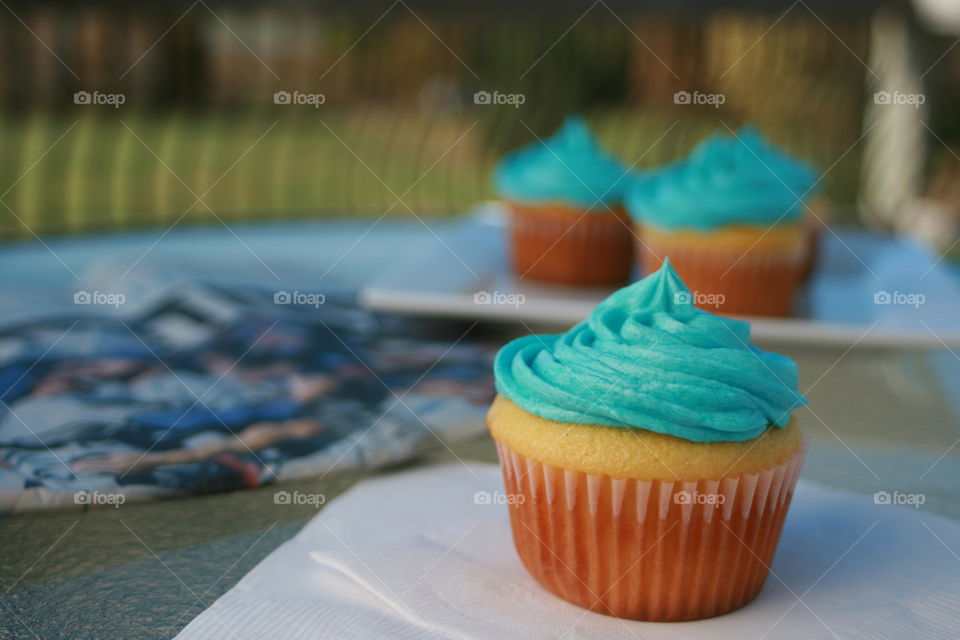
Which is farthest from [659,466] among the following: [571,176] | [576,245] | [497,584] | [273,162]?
[273,162]

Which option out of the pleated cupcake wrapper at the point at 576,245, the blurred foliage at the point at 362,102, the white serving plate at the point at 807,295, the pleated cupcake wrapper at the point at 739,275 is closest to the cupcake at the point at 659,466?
the white serving plate at the point at 807,295

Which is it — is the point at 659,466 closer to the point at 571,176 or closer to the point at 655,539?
the point at 655,539

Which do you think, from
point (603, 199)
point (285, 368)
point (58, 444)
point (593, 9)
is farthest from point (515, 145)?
point (58, 444)

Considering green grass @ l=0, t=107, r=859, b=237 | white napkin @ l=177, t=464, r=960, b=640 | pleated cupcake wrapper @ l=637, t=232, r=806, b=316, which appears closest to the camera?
white napkin @ l=177, t=464, r=960, b=640

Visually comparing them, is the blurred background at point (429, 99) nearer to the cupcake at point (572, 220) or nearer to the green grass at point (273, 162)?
the green grass at point (273, 162)

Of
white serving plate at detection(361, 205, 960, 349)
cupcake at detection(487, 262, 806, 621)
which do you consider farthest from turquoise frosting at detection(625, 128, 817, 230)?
cupcake at detection(487, 262, 806, 621)

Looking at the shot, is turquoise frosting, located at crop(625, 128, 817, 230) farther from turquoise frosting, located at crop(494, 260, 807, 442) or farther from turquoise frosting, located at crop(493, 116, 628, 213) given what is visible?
turquoise frosting, located at crop(494, 260, 807, 442)

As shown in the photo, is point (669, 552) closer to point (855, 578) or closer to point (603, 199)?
point (855, 578)
